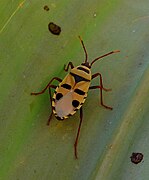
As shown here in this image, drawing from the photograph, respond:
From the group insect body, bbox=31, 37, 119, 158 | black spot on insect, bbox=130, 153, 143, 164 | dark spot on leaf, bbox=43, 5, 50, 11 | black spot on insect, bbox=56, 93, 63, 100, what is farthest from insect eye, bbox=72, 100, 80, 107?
dark spot on leaf, bbox=43, 5, 50, 11

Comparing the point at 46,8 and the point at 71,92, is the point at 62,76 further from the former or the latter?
the point at 46,8

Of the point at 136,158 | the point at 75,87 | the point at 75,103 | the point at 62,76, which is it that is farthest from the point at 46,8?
the point at 136,158

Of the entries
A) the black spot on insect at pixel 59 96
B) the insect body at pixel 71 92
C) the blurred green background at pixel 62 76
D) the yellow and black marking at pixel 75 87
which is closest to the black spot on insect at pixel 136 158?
the blurred green background at pixel 62 76

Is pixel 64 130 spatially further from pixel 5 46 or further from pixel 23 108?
pixel 5 46

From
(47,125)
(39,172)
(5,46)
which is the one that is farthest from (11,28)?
(39,172)

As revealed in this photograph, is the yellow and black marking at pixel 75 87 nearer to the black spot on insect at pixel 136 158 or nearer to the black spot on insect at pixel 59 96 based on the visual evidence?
the black spot on insect at pixel 59 96

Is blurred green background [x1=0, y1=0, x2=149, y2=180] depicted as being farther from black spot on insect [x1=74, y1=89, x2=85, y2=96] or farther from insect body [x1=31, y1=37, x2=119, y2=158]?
black spot on insect [x1=74, y1=89, x2=85, y2=96]
